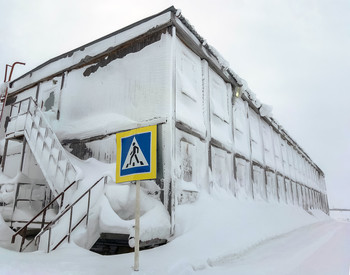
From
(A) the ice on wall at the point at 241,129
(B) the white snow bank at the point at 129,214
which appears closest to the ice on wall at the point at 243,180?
(A) the ice on wall at the point at 241,129

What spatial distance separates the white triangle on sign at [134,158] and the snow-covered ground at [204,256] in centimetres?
158

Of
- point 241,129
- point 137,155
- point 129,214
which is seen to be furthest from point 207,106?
point 137,155

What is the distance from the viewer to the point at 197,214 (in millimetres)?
7227

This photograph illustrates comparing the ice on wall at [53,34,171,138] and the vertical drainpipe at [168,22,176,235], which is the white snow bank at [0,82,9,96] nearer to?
the ice on wall at [53,34,171,138]

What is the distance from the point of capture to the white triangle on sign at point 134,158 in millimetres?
4172

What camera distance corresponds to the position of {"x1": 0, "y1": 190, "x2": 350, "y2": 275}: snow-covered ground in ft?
14.0

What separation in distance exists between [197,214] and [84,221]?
286cm

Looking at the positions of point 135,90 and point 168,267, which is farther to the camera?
point 135,90

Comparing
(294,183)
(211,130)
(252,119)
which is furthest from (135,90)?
(294,183)

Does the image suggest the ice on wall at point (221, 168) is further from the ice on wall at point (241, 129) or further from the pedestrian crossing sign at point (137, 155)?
the pedestrian crossing sign at point (137, 155)

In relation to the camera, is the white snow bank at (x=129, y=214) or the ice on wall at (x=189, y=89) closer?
the white snow bank at (x=129, y=214)

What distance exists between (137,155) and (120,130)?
4.20 meters

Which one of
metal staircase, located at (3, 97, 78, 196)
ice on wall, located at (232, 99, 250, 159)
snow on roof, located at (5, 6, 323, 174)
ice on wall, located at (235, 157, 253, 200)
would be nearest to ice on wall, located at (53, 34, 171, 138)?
snow on roof, located at (5, 6, 323, 174)

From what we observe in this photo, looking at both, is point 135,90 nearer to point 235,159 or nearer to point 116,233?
point 116,233
